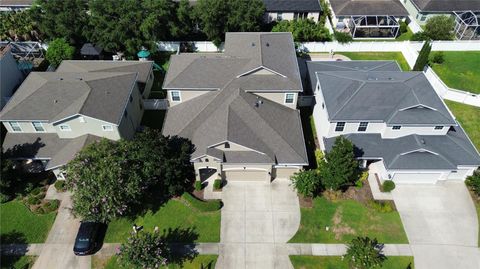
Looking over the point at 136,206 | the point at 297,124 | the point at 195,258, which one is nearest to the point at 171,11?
the point at 297,124

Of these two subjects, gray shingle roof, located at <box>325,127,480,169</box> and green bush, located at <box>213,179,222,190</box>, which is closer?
gray shingle roof, located at <box>325,127,480,169</box>

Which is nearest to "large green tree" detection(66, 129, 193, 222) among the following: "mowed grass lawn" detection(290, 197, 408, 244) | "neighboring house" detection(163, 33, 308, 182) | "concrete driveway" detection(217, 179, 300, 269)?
"neighboring house" detection(163, 33, 308, 182)

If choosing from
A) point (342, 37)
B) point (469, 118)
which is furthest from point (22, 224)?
point (469, 118)

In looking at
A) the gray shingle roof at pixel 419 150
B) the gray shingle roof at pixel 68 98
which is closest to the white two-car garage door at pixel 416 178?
the gray shingle roof at pixel 419 150

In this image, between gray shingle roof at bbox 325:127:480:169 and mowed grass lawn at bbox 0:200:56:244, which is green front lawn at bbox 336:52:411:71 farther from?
mowed grass lawn at bbox 0:200:56:244

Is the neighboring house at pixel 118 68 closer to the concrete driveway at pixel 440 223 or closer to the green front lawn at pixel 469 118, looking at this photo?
the concrete driveway at pixel 440 223

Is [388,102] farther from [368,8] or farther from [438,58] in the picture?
[368,8]
